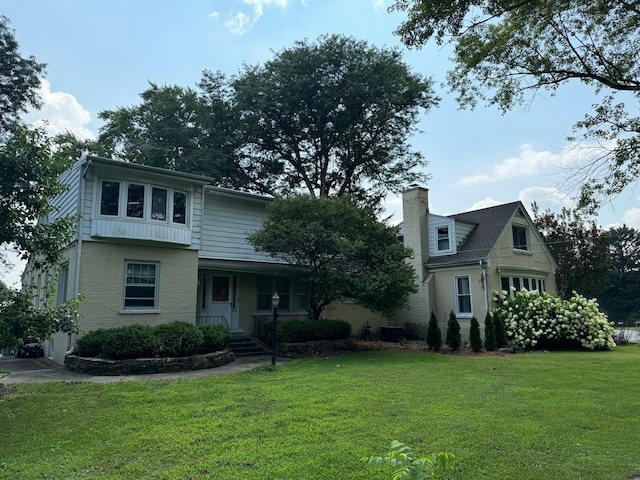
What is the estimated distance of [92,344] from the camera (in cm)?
1153

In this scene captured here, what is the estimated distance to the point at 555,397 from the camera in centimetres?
776

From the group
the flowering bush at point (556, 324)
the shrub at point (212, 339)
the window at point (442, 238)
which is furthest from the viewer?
the window at point (442, 238)

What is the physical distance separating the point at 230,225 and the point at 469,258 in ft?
35.1

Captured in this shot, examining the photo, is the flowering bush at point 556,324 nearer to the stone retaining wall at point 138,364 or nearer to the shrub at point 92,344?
the stone retaining wall at point 138,364

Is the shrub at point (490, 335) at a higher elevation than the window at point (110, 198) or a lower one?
lower

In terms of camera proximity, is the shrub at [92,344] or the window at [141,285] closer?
the shrub at [92,344]

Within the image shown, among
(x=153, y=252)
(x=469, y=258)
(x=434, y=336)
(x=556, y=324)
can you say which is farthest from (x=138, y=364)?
(x=556, y=324)

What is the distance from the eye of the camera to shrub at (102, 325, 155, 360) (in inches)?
437

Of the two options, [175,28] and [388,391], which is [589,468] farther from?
[175,28]

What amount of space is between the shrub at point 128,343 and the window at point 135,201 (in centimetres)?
385

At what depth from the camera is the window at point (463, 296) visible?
1923cm

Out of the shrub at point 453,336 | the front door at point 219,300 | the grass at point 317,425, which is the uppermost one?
the front door at point 219,300

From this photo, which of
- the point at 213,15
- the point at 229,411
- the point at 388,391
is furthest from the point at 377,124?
the point at 229,411

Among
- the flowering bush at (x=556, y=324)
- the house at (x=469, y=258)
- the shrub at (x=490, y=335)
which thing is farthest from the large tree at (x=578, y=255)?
the shrub at (x=490, y=335)
